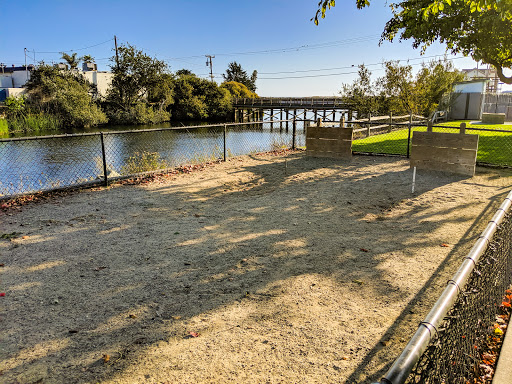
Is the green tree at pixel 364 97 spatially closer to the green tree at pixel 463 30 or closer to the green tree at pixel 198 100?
the green tree at pixel 463 30

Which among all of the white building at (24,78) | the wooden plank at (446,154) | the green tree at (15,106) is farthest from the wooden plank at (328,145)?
the white building at (24,78)

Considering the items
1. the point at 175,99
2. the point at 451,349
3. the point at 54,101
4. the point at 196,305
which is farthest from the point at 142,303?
the point at 175,99

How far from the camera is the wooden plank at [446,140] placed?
35.0ft

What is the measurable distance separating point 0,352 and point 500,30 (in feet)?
58.4

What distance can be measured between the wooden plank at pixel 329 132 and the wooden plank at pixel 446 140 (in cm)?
302

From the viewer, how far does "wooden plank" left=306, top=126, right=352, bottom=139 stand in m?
14.0

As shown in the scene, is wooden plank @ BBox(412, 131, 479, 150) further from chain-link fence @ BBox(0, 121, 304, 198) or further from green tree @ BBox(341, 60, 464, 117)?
green tree @ BBox(341, 60, 464, 117)

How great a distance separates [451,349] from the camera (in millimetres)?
2477

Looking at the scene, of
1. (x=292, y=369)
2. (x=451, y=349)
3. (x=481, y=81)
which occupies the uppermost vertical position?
(x=481, y=81)

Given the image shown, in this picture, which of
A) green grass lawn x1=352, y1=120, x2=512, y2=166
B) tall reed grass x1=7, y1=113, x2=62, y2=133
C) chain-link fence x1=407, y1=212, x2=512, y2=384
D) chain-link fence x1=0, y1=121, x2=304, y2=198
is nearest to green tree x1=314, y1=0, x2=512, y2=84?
green grass lawn x1=352, y1=120, x2=512, y2=166

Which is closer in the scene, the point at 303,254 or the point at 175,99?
the point at 303,254

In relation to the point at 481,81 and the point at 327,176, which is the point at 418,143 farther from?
the point at 481,81

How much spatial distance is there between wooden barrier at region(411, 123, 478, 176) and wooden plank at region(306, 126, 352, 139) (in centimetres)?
301

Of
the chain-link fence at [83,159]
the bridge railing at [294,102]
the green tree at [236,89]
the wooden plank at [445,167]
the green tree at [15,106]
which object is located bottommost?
the chain-link fence at [83,159]
